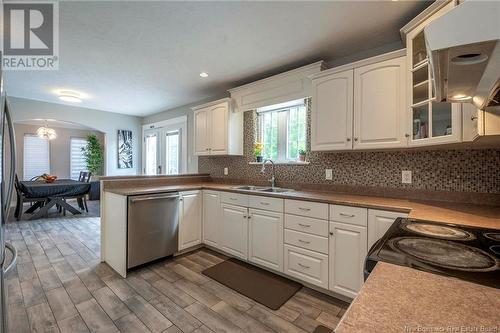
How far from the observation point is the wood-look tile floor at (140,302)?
1628mm

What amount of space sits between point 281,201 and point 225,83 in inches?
85.2

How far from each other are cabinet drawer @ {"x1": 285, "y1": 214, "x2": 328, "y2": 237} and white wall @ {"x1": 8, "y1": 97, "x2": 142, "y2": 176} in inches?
205

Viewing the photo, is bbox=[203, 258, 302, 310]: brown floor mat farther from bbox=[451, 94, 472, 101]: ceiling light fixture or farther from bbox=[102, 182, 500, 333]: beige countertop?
bbox=[451, 94, 472, 101]: ceiling light fixture

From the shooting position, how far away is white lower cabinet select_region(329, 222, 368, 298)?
179cm

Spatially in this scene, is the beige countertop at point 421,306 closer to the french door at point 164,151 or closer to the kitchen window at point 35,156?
the french door at point 164,151

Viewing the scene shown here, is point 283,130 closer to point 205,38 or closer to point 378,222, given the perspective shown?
point 205,38

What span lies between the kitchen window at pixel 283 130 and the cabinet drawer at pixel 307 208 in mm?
947

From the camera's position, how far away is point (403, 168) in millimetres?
2113

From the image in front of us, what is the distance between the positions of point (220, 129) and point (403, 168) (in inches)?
Result: 93.3

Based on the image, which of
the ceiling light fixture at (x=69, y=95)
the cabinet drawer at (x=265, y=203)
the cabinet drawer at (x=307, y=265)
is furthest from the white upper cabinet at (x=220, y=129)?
the ceiling light fixture at (x=69, y=95)

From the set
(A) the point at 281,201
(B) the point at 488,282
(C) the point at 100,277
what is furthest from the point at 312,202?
(C) the point at 100,277

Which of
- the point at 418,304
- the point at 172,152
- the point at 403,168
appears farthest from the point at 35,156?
the point at 418,304

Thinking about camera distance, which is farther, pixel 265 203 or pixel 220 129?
pixel 220 129

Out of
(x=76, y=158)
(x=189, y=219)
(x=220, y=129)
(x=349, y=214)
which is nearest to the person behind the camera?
(x=349, y=214)
